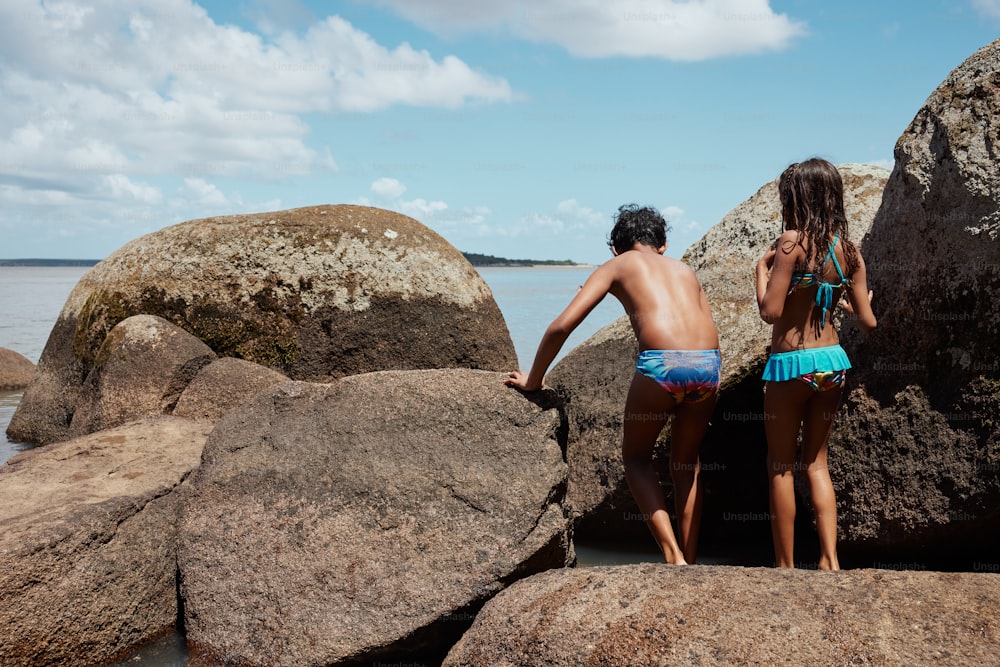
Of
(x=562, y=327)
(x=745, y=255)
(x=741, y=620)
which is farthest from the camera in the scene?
(x=745, y=255)

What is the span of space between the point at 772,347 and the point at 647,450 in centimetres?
79

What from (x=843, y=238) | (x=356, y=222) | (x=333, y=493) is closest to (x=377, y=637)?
(x=333, y=493)

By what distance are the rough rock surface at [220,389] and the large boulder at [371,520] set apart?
5.21ft

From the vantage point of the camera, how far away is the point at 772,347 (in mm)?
4113

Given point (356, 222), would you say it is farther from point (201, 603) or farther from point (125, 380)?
point (201, 603)

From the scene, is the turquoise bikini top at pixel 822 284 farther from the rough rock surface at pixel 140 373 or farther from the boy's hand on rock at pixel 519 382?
the rough rock surface at pixel 140 373

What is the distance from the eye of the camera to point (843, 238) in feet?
13.0

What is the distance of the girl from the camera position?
12.9 feet

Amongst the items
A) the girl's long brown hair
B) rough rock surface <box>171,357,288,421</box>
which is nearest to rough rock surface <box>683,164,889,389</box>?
the girl's long brown hair

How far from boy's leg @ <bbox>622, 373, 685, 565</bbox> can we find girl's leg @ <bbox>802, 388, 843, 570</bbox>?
644 mm

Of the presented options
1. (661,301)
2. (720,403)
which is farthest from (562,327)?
(720,403)

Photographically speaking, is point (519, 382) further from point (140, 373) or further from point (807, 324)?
point (140, 373)

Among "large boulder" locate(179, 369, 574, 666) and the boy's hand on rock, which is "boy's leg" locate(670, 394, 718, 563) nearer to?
"large boulder" locate(179, 369, 574, 666)

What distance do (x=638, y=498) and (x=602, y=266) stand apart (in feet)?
3.77
